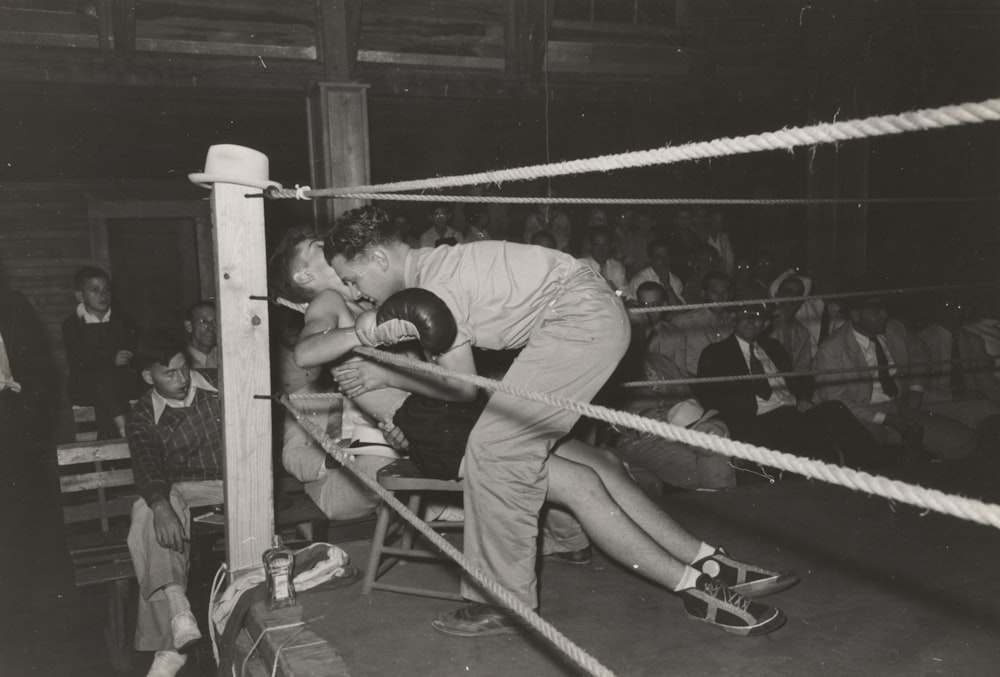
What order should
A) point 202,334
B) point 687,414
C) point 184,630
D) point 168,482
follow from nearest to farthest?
point 184,630 < point 168,482 < point 687,414 < point 202,334

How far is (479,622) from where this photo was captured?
2.29m

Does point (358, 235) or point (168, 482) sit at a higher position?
point (358, 235)

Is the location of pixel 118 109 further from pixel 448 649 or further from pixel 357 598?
pixel 448 649

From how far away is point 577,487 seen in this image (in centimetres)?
232

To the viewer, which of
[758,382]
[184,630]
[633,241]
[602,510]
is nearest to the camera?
[602,510]

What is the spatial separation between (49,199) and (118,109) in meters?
2.41

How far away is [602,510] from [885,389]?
3930mm

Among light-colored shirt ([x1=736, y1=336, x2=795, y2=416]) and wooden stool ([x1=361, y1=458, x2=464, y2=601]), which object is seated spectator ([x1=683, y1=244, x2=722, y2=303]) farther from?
wooden stool ([x1=361, y1=458, x2=464, y2=601])

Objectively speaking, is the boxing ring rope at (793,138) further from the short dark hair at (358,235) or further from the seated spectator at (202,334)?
the seated spectator at (202,334)

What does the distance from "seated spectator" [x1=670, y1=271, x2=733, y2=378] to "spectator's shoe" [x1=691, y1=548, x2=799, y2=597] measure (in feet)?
9.66

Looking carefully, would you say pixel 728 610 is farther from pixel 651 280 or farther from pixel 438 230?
pixel 438 230

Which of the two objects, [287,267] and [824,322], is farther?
[824,322]

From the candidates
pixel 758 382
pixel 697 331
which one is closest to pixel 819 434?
pixel 758 382

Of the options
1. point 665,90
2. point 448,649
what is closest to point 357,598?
point 448,649
